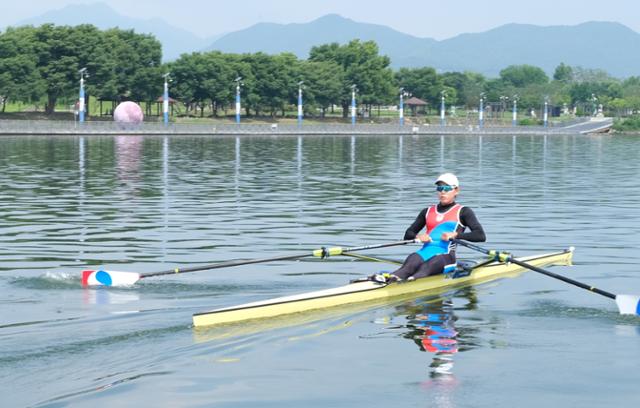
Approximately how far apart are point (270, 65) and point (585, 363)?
175 m

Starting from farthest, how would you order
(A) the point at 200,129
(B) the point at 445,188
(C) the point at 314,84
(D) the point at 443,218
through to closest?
(C) the point at 314,84 → (A) the point at 200,129 → (D) the point at 443,218 → (B) the point at 445,188

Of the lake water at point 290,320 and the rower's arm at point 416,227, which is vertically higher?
the rower's arm at point 416,227

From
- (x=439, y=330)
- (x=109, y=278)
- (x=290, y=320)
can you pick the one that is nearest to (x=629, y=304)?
(x=439, y=330)

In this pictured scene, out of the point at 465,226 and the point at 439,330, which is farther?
the point at 465,226

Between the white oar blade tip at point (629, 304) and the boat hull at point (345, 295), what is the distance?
3604mm

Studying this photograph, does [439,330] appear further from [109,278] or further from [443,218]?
[109,278]

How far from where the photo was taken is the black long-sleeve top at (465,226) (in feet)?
67.4

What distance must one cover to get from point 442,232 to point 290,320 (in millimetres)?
4489

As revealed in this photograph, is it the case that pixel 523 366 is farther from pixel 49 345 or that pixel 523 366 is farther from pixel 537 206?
pixel 537 206

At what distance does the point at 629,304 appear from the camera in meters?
18.3

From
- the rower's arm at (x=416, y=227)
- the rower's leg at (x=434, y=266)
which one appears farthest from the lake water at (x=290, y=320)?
the rower's arm at (x=416, y=227)

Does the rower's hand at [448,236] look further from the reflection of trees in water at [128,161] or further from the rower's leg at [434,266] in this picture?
the reflection of trees in water at [128,161]

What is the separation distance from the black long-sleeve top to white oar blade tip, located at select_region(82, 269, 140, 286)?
5170 mm

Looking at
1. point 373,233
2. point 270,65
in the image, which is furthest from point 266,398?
point 270,65
